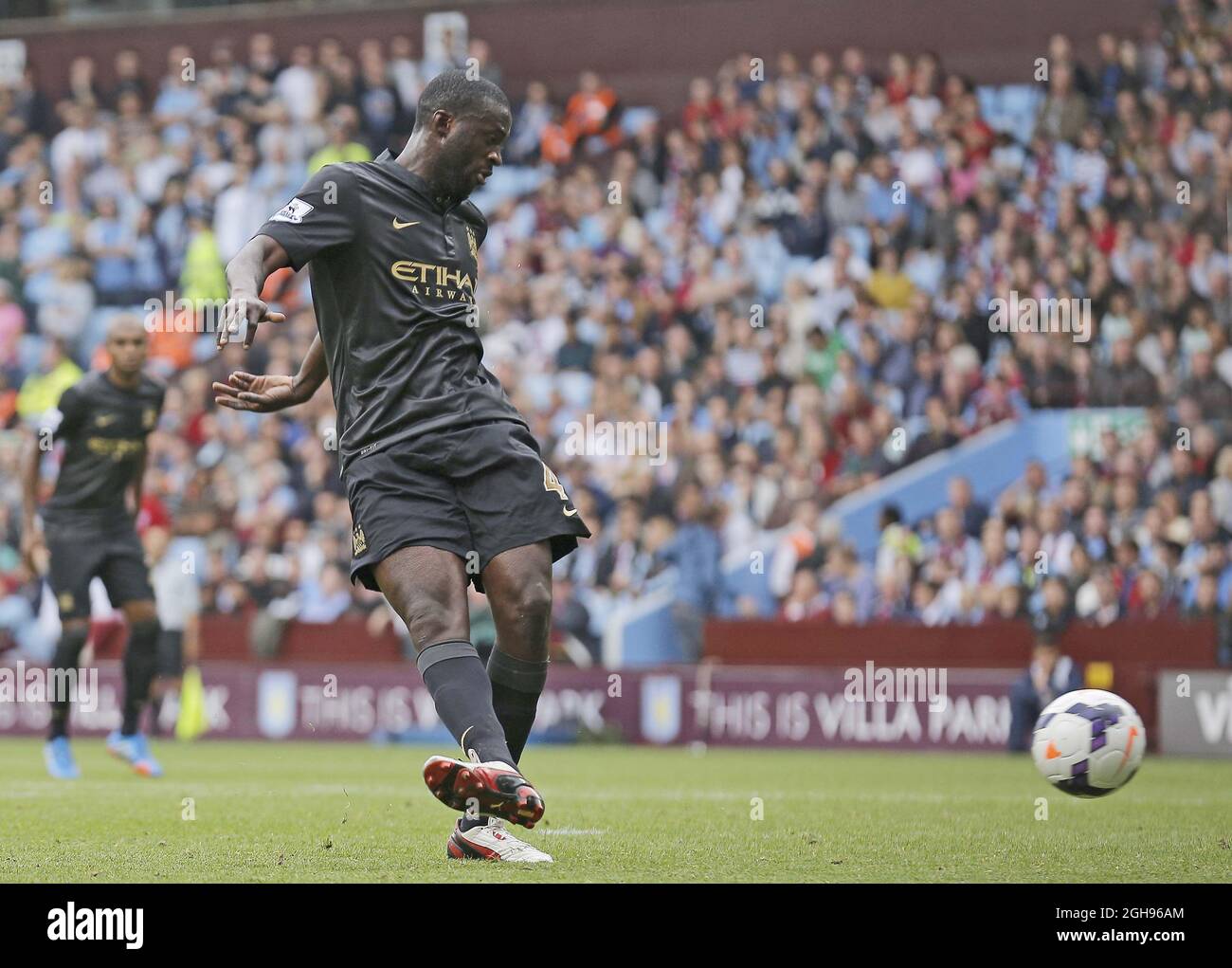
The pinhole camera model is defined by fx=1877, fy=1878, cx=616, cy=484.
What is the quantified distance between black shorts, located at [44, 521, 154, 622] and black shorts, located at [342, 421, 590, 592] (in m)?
5.50

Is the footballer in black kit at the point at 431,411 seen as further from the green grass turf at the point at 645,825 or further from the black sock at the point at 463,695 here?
the green grass turf at the point at 645,825

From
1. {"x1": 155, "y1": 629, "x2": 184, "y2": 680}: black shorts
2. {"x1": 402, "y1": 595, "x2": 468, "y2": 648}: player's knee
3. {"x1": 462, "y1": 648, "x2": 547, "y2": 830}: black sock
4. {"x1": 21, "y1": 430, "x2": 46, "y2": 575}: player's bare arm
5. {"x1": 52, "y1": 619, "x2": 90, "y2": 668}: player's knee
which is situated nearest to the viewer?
{"x1": 402, "y1": 595, "x2": 468, "y2": 648}: player's knee

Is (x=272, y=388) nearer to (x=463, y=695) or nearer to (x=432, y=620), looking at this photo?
(x=432, y=620)

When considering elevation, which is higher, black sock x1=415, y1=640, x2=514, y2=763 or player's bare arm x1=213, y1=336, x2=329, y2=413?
player's bare arm x1=213, y1=336, x2=329, y2=413

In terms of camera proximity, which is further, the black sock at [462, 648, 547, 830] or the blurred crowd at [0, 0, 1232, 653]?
the blurred crowd at [0, 0, 1232, 653]

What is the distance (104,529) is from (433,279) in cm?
570

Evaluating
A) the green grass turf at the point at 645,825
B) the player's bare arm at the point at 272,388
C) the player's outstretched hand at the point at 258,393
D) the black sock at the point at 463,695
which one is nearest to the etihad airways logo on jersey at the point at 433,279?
the player's bare arm at the point at 272,388

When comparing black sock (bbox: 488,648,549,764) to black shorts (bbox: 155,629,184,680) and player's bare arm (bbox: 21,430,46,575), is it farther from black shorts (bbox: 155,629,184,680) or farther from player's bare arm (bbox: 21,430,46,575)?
black shorts (bbox: 155,629,184,680)

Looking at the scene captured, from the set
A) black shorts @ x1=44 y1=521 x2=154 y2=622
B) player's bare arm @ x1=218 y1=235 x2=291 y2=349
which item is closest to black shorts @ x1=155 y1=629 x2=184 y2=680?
black shorts @ x1=44 y1=521 x2=154 y2=622

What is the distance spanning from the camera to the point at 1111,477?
16.3 metres

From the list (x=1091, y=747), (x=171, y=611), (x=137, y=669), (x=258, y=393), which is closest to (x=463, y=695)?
(x=258, y=393)

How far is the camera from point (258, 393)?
634cm

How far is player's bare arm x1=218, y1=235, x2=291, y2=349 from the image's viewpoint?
18.2 feet
